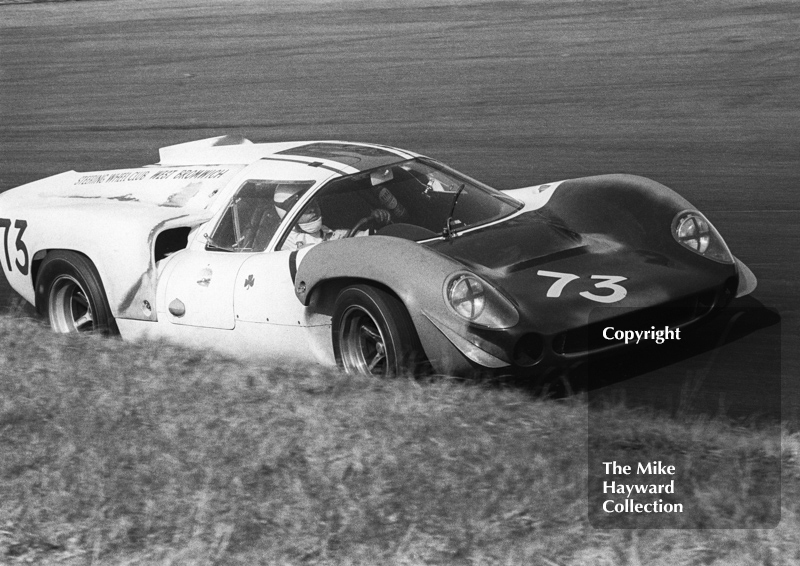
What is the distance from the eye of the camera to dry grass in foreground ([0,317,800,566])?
11.2 ft

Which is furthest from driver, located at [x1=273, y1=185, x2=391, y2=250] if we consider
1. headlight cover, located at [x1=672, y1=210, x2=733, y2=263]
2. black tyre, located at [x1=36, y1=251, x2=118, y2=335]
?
headlight cover, located at [x1=672, y1=210, x2=733, y2=263]

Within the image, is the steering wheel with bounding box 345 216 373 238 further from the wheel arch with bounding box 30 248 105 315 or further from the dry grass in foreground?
the wheel arch with bounding box 30 248 105 315

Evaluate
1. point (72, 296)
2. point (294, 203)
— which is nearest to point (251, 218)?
point (294, 203)

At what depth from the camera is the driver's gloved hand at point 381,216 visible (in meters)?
5.46

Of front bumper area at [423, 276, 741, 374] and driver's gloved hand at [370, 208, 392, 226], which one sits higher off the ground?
driver's gloved hand at [370, 208, 392, 226]

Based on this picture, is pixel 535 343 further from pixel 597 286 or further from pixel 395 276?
pixel 395 276

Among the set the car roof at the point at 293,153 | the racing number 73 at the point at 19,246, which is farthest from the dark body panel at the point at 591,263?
the racing number 73 at the point at 19,246

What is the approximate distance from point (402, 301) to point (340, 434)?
714mm

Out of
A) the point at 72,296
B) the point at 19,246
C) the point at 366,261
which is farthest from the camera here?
the point at 19,246

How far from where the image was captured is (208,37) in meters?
15.5

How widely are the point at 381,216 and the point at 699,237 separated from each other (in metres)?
1.53

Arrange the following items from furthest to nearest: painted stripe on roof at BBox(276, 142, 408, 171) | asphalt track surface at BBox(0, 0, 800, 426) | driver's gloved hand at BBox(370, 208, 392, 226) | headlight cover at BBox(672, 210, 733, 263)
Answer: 1. asphalt track surface at BBox(0, 0, 800, 426)
2. painted stripe on roof at BBox(276, 142, 408, 171)
3. driver's gloved hand at BBox(370, 208, 392, 226)
4. headlight cover at BBox(672, 210, 733, 263)

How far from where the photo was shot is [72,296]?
6.37m

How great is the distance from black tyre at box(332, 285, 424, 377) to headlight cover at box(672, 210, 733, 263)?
1.47 meters
